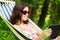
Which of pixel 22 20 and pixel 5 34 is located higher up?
pixel 22 20

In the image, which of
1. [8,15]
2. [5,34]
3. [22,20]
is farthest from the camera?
[5,34]

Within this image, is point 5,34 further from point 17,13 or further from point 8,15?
point 17,13

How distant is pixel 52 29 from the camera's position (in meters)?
6.51

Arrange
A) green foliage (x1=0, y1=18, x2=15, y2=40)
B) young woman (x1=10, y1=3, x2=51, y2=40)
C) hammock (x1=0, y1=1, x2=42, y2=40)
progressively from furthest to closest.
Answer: green foliage (x1=0, y1=18, x2=15, y2=40) → young woman (x1=10, y1=3, x2=51, y2=40) → hammock (x1=0, y1=1, x2=42, y2=40)

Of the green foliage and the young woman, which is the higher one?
the young woman

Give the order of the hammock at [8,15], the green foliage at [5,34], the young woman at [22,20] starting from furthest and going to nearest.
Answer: the green foliage at [5,34] → the young woman at [22,20] → the hammock at [8,15]

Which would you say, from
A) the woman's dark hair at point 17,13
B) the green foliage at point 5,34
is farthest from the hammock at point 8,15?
→ the green foliage at point 5,34

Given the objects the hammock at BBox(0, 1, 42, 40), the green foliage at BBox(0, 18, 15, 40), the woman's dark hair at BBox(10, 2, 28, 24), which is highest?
the woman's dark hair at BBox(10, 2, 28, 24)

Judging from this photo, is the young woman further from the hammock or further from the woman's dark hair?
the hammock

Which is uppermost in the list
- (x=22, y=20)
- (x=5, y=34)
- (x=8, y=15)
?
(x=22, y=20)

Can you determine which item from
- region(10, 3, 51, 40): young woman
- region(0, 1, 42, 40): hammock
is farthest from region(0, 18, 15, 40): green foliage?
region(10, 3, 51, 40): young woman

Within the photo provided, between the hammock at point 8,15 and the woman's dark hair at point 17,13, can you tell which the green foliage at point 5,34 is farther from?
the woman's dark hair at point 17,13

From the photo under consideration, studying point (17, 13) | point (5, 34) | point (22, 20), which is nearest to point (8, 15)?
point (5, 34)

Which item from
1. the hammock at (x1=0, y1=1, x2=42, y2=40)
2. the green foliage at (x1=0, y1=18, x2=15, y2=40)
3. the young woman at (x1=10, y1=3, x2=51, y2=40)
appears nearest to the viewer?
the hammock at (x1=0, y1=1, x2=42, y2=40)
